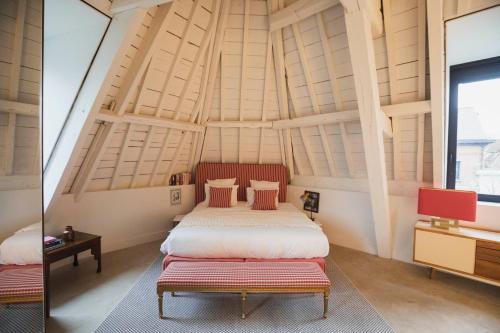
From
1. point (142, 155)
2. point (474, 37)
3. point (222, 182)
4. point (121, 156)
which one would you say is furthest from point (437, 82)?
point (121, 156)

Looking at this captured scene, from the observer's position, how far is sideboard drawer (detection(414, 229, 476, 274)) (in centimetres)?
273

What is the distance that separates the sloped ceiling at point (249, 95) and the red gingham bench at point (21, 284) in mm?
1722

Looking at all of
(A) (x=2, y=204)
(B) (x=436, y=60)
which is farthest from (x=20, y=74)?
(B) (x=436, y=60)

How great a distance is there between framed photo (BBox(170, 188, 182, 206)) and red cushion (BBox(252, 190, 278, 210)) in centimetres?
147

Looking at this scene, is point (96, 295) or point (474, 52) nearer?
point (96, 295)

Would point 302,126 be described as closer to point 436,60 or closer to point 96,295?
point 436,60

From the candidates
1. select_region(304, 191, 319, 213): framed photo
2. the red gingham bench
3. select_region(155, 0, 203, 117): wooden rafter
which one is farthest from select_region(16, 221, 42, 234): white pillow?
select_region(304, 191, 319, 213): framed photo

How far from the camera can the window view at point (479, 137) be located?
117 inches

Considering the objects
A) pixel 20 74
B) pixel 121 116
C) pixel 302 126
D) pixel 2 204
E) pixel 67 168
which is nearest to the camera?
pixel 2 204

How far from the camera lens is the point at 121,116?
3033 millimetres

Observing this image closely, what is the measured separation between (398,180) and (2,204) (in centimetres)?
413

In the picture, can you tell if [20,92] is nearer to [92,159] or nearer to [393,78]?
[92,159]

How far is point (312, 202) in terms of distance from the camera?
439 cm

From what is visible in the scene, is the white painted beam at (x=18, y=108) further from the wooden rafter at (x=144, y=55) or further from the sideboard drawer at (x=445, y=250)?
the sideboard drawer at (x=445, y=250)
